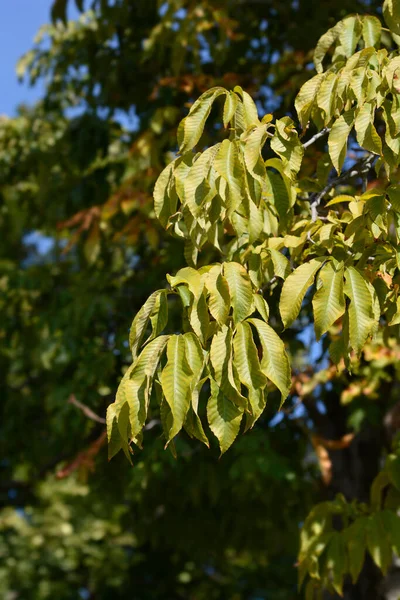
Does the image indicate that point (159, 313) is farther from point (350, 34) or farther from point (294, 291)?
point (350, 34)

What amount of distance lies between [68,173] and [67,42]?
128 centimetres

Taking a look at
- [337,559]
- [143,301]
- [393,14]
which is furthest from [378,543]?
[143,301]

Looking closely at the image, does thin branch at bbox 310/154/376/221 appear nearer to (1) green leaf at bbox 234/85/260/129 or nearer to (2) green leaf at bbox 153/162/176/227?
(1) green leaf at bbox 234/85/260/129

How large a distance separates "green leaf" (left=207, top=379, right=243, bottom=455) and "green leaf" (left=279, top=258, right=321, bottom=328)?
0.28 meters

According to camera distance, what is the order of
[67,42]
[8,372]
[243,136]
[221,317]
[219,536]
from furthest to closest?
1. [8,372]
2. [67,42]
3. [219,536]
4. [243,136]
5. [221,317]

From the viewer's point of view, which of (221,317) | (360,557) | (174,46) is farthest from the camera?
(174,46)

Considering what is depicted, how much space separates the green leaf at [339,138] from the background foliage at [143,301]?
1452mm

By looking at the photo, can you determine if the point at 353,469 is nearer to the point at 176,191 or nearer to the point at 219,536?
the point at 219,536

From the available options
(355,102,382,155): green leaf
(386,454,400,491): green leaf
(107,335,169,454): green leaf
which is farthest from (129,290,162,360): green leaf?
(386,454,400,491): green leaf

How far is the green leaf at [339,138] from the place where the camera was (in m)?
2.25

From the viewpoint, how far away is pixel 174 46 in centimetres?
483

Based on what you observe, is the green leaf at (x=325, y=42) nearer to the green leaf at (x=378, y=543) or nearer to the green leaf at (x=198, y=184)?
the green leaf at (x=198, y=184)

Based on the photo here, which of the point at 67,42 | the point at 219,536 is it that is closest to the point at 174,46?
the point at 67,42

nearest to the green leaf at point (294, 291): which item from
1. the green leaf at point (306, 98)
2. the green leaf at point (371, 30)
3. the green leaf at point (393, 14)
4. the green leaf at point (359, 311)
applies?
the green leaf at point (359, 311)
